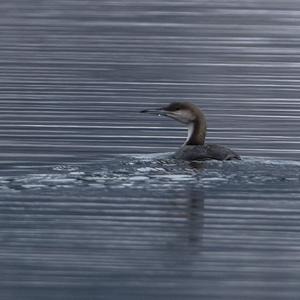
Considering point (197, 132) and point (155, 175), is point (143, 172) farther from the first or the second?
point (197, 132)

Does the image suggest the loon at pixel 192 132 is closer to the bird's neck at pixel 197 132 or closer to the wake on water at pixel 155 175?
the bird's neck at pixel 197 132

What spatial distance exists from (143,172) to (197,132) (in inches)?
78.4

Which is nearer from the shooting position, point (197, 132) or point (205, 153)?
point (205, 153)

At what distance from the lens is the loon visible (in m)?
15.2

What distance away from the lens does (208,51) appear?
26.3 metres

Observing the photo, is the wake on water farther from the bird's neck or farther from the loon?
the bird's neck

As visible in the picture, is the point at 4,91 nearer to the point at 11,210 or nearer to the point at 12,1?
the point at 11,210

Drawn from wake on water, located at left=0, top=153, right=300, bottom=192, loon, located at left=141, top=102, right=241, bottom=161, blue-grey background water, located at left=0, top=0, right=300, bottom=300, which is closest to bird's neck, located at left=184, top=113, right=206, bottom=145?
loon, located at left=141, top=102, right=241, bottom=161

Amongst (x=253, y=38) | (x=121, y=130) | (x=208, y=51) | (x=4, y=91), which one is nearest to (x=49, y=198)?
(x=121, y=130)

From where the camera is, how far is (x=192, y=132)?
16188mm

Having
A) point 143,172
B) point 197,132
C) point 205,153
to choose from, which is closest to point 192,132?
point 197,132

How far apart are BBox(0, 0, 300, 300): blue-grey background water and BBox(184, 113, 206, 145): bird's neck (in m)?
0.35

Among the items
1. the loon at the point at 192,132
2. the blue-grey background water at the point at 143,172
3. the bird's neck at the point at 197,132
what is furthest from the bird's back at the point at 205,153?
the bird's neck at the point at 197,132

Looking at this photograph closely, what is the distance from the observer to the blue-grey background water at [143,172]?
11.1m
